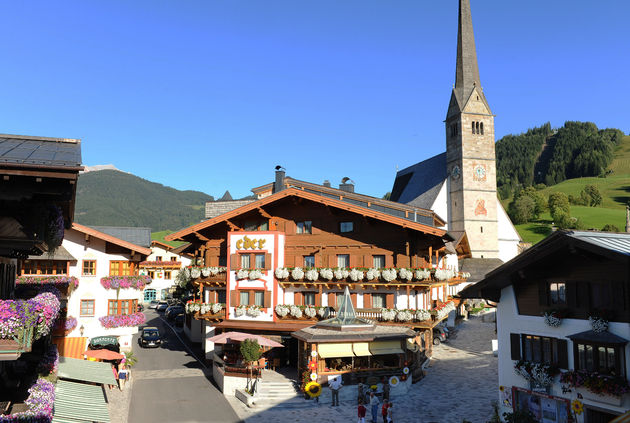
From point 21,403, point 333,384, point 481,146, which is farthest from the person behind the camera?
point 481,146

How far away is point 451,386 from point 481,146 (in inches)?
2096

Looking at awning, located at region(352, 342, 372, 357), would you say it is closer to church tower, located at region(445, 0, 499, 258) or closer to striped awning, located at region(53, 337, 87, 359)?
striped awning, located at region(53, 337, 87, 359)

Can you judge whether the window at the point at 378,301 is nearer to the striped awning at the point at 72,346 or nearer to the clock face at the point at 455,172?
the striped awning at the point at 72,346

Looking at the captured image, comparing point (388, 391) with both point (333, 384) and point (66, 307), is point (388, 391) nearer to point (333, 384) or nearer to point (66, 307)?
point (333, 384)

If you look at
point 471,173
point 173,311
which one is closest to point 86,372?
point 173,311

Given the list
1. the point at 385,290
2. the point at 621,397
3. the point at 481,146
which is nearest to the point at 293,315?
the point at 385,290

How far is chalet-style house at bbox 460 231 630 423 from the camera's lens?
16766 millimetres

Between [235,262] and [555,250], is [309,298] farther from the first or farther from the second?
[555,250]

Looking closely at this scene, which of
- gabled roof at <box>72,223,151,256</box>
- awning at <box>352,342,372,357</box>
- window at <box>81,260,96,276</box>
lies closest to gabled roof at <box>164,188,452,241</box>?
gabled roof at <box>72,223,151,256</box>

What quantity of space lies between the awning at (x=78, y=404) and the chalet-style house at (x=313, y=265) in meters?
17.2

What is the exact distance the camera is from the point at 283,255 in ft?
120

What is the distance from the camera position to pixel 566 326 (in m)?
18.6

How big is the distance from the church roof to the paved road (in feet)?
159

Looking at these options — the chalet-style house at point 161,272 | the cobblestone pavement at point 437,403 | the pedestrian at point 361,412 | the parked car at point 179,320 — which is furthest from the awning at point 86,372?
the chalet-style house at point 161,272
